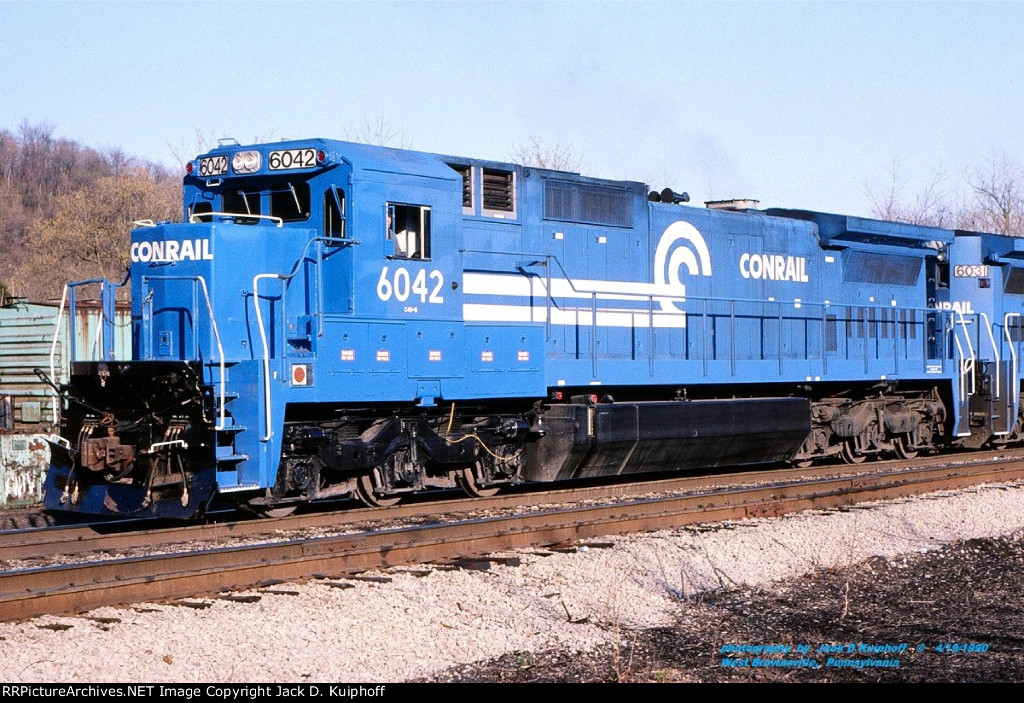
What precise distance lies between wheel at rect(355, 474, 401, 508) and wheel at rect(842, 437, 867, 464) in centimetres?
759

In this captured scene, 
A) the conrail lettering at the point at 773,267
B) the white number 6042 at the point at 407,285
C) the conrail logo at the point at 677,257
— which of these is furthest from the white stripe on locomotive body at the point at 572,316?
the conrail lettering at the point at 773,267

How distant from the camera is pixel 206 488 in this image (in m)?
8.80

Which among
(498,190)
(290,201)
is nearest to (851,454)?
(498,190)

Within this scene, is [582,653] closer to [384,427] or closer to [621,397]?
[384,427]

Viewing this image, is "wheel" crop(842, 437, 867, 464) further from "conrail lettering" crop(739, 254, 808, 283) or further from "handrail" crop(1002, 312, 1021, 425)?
"handrail" crop(1002, 312, 1021, 425)

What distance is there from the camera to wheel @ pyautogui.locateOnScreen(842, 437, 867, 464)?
15.6 metres

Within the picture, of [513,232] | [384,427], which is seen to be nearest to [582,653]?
[384,427]

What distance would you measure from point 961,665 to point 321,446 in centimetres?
577

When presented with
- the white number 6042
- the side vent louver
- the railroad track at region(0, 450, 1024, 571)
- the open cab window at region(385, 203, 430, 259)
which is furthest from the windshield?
the railroad track at region(0, 450, 1024, 571)

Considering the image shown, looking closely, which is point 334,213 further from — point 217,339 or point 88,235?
point 88,235

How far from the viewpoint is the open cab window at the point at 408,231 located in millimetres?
10250

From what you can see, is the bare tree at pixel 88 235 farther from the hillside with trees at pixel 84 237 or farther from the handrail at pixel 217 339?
the handrail at pixel 217 339

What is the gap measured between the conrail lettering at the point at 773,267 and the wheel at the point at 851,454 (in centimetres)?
236

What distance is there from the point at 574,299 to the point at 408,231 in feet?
8.46
